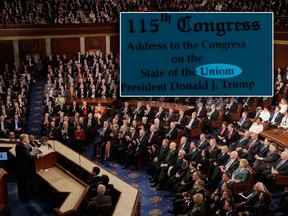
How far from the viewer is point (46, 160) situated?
7934mm

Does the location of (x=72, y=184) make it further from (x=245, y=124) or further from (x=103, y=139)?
(x=245, y=124)

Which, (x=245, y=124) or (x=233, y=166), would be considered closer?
(x=233, y=166)

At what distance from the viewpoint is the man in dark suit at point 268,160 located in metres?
8.30

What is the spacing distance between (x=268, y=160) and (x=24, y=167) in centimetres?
498

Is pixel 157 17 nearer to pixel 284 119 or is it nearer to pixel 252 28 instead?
pixel 252 28

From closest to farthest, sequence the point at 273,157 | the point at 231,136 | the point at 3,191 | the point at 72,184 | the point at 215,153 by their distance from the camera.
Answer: the point at 3,191, the point at 72,184, the point at 273,157, the point at 215,153, the point at 231,136

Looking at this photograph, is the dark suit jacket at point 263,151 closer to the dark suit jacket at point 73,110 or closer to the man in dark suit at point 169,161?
Answer: the man in dark suit at point 169,161

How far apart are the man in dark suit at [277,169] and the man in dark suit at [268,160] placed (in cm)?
13

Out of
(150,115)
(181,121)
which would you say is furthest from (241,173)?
(150,115)

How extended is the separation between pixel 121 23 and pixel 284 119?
7.74 m

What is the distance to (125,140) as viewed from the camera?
10.2m

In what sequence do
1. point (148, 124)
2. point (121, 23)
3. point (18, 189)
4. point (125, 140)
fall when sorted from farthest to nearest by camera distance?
point (148, 124), point (125, 140), point (18, 189), point (121, 23)

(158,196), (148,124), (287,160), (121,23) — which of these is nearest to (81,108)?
(148,124)

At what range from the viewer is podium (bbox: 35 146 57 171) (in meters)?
7.85
